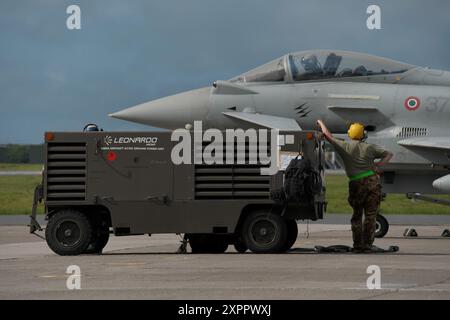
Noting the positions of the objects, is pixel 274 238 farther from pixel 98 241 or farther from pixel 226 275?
pixel 226 275

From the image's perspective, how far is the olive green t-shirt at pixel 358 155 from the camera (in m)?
14.6

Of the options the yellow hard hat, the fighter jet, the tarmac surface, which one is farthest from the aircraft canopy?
the yellow hard hat

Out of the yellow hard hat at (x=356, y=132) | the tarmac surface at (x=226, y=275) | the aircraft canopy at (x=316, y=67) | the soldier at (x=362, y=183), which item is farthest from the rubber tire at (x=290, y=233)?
the aircraft canopy at (x=316, y=67)

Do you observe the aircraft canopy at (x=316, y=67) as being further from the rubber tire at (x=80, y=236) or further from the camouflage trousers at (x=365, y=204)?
the rubber tire at (x=80, y=236)

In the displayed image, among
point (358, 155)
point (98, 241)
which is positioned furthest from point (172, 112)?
point (358, 155)

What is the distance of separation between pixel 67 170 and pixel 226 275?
4.21 m

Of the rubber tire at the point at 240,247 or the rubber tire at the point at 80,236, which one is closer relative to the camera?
the rubber tire at the point at 80,236

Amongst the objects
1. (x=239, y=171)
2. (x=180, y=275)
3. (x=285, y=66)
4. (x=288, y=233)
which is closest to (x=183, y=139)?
(x=239, y=171)

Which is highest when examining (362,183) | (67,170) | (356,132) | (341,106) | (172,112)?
(341,106)

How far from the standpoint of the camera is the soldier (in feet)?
47.8

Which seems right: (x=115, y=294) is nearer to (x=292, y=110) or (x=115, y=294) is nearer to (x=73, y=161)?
(x=73, y=161)

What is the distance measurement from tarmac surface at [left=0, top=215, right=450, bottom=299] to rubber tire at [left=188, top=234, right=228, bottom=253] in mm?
719

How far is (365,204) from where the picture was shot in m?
14.6

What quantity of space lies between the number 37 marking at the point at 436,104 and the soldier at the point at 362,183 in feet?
16.9
